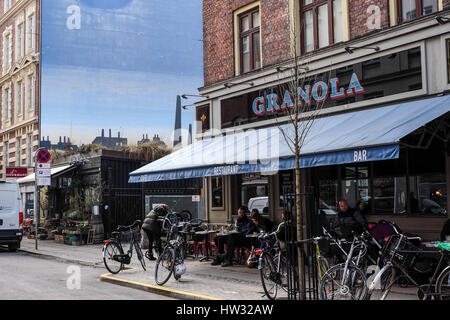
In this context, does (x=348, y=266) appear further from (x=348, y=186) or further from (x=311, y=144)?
(x=348, y=186)

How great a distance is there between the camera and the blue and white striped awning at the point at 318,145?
9031mm

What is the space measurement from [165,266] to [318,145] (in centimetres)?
374

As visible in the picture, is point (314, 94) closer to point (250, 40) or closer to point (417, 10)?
point (417, 10)

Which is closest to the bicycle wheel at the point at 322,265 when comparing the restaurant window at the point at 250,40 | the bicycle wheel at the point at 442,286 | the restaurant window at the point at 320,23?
the bicycle wheel at the point at 442,286

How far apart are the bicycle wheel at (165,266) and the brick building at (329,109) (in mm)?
2527

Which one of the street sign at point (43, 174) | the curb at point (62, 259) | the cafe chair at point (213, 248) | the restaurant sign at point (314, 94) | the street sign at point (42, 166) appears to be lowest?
the curb at point (62, 259)

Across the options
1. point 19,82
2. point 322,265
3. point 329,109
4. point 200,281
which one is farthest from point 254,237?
point 19,82

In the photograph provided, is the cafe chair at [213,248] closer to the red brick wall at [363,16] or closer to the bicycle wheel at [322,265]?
the bicycle wheel at [322,265]

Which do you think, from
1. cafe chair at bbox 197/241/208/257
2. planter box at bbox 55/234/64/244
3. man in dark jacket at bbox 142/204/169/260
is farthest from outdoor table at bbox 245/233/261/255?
planter box at bbox 55/234/64/244

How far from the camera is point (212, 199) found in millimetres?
16703

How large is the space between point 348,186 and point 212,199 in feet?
18.1

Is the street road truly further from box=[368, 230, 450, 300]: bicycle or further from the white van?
the white van

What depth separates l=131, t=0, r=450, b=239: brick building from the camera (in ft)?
33.2

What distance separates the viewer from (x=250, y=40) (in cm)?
1582
